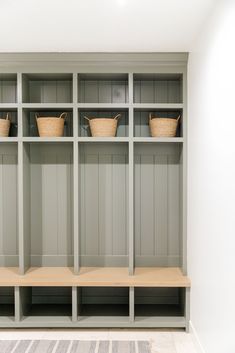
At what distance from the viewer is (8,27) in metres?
3.19

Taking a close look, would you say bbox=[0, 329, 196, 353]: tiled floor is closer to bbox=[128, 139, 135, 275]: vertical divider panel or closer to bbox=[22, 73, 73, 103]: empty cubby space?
bbox=[128, 139, 135, 275]: vertical divider panel

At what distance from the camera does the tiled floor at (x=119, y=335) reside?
11.5ft

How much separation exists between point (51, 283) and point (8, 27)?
2172 millimetres

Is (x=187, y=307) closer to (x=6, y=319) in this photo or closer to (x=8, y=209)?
(x=6, y=319)

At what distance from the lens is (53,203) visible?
166 inches

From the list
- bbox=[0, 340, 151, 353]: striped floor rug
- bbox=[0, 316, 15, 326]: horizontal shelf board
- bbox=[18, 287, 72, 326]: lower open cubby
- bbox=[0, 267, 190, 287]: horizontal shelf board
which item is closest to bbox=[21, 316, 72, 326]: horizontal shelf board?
bbox=[18, 287, 72, 326]: lower open cubby

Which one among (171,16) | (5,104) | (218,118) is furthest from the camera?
(5,104)

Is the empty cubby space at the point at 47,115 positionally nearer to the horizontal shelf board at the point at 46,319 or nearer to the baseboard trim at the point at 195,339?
the horizontal shelf board at the point at 46,319

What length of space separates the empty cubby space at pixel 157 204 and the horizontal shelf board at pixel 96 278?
182 mm

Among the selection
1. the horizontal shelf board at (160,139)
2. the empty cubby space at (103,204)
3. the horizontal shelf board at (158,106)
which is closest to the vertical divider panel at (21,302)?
the empty cubby space at (103,204)

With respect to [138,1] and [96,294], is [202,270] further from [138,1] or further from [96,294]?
[138,1]

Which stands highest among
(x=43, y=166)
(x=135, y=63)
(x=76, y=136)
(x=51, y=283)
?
(x=135, y=63)

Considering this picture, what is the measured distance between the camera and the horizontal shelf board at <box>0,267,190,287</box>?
12.0 ft

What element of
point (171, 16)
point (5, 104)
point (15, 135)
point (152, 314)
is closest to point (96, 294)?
point (152, 314)
